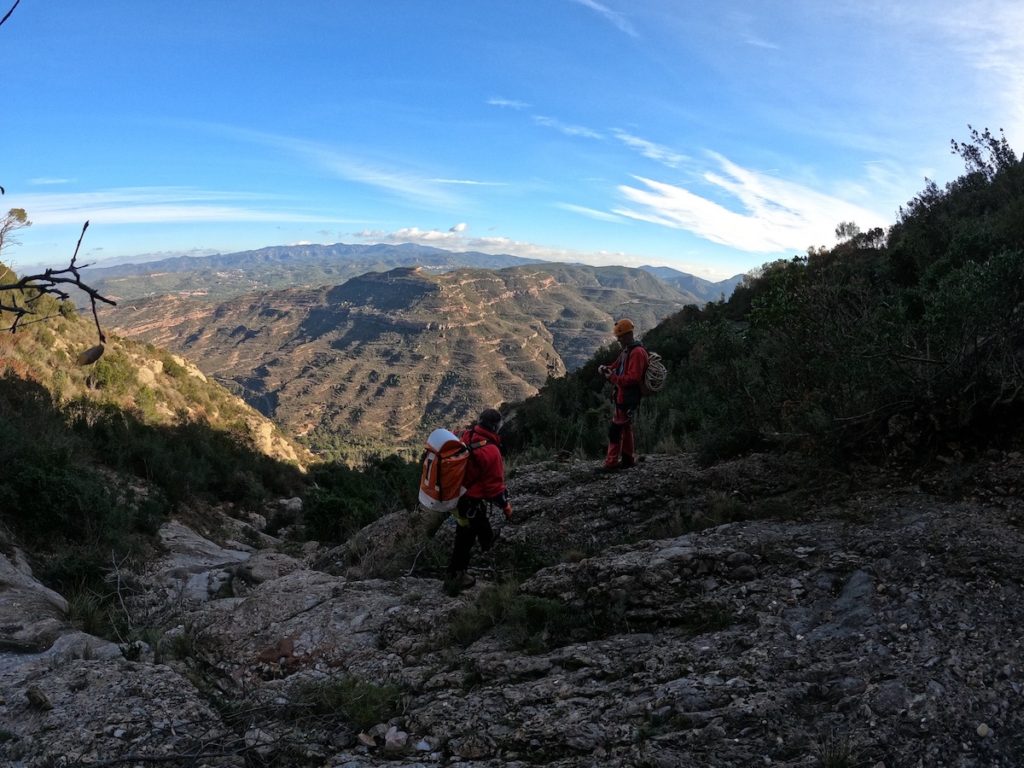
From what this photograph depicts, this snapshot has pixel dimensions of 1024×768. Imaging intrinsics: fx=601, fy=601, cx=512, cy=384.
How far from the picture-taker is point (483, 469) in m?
5.56

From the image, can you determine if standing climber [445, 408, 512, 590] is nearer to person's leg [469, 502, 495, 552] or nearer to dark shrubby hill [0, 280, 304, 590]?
person's leg [469, 502, 495, 552]

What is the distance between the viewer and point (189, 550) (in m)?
10.8

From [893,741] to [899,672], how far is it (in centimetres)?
50

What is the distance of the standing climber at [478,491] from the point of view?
5.57 m

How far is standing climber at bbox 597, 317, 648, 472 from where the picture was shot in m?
6.84

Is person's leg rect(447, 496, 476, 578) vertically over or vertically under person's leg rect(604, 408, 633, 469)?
under

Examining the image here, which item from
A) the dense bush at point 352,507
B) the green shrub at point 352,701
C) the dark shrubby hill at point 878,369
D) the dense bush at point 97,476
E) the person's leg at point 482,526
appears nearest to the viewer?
the green shrub at point 352,701

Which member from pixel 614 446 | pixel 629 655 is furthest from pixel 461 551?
pixel 614 446

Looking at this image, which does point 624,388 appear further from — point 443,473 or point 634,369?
point 443,473

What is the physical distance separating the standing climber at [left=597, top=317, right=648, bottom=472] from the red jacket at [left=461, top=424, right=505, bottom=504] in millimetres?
1628

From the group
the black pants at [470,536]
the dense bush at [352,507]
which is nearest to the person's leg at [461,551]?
the black pants at [470,536]

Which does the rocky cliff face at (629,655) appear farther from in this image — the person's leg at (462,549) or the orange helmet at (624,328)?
the orange helmet at (624,328)

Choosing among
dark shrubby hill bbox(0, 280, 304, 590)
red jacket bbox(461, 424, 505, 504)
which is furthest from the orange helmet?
dark shrubby hill bbox(0, 280, 304, 590)

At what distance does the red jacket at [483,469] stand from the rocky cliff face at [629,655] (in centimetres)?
84
